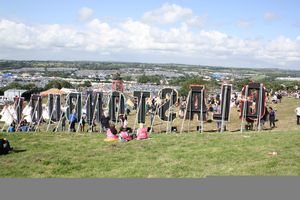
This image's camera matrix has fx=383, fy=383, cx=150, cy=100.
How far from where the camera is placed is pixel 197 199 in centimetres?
923

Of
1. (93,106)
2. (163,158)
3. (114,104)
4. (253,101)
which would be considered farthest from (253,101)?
(163,158)

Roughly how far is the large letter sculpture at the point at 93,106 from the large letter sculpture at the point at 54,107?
9.05ft

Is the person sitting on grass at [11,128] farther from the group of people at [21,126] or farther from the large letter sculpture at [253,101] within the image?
the large letter sculpture at [253,101]

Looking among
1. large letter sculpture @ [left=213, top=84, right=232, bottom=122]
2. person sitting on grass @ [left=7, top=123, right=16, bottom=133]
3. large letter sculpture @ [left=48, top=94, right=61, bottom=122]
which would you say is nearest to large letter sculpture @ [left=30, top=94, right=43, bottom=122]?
large letter sculpture @ [left=48, top=94, right=61, bottom=122]

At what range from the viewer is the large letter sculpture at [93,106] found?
93.1ft

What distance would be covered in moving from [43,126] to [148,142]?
2096 cm

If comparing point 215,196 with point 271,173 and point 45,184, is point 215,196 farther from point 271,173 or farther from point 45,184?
point 45,184

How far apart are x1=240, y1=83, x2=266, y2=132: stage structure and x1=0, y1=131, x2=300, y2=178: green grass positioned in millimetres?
4712

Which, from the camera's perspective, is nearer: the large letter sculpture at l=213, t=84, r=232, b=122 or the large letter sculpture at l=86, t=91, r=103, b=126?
the large letter sculpture at l=213, t=84, r=232, b=122

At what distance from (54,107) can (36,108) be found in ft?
7.06

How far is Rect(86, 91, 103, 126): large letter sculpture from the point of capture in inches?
1117

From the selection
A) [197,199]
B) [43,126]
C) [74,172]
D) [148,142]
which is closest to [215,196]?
[197,199]

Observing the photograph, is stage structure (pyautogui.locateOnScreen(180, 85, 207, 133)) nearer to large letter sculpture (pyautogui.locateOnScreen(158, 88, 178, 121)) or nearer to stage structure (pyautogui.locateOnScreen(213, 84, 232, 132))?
stage structure (pyautogui.locateOnScreen(213, 84, 232, 132))

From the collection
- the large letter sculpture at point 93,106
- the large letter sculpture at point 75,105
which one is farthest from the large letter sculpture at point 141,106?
the large letter sculpture at point 75,105
